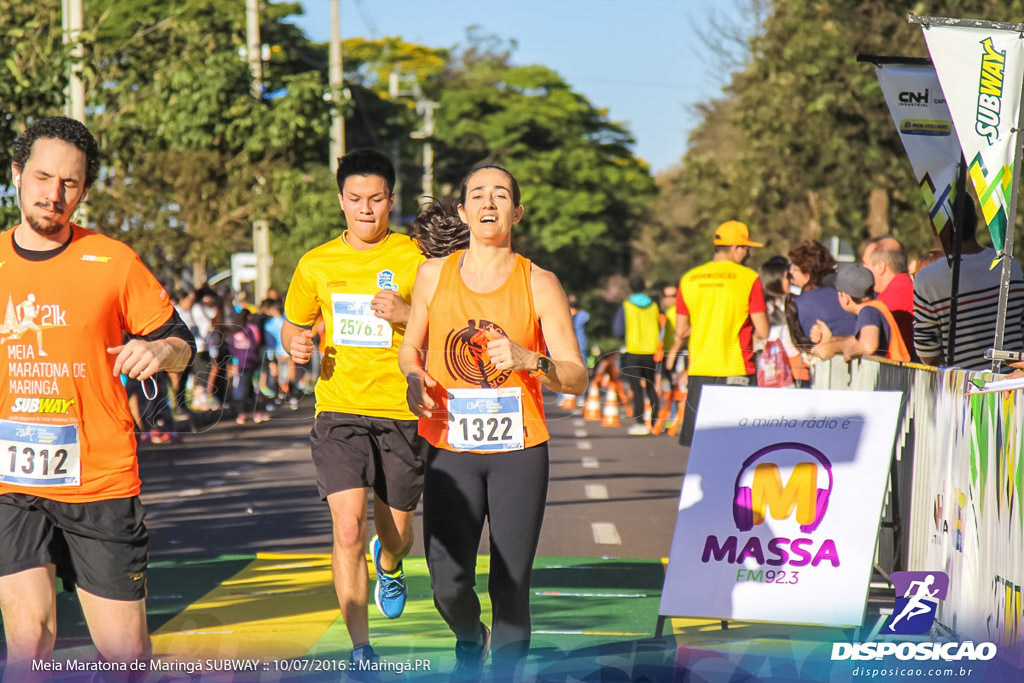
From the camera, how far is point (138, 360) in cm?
445

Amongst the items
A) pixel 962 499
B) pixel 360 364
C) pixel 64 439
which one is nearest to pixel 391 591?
pixel 360 364

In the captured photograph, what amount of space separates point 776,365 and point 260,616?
4.75 m

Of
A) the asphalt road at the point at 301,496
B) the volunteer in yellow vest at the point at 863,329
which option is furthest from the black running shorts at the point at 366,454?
the volunteer in yellow vest at the point at 863,329

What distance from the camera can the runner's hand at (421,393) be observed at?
16.8ft

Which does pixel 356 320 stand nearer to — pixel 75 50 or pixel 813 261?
pixel 813 261

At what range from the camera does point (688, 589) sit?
6.75 m

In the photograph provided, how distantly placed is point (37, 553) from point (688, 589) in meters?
3.13

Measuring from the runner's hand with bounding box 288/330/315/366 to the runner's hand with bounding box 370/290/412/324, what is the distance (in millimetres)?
441

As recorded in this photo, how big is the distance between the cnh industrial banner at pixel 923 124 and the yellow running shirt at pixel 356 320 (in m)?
2.99

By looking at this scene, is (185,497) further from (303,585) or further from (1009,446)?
(1009,446)

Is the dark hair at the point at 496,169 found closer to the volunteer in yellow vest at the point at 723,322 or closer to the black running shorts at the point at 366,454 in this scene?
the black running shorts at the point at 366,454

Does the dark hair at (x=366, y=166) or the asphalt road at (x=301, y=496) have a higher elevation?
the dark hair at (x=366, y=166)

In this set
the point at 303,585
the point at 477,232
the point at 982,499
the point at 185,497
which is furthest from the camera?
the point at 185,497

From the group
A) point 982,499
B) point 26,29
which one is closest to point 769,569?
point 982,499
